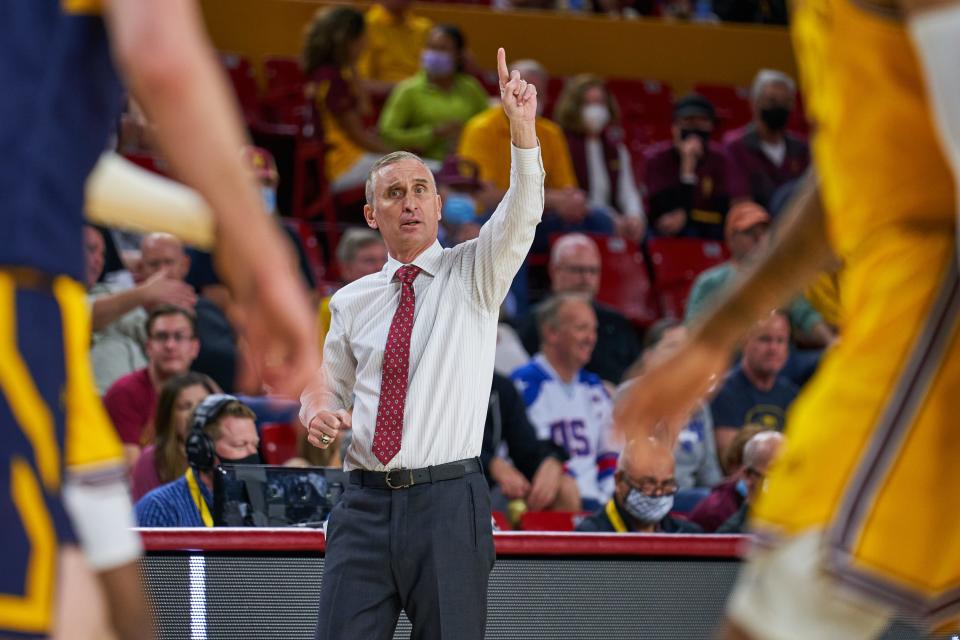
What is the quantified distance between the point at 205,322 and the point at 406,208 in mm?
3337

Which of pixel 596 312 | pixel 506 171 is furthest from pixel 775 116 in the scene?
pixel 596 312

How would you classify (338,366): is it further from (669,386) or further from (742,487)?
(669,386)

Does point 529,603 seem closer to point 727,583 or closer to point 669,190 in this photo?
point 727,583

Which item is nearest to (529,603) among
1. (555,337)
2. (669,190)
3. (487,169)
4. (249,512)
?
(249,512)

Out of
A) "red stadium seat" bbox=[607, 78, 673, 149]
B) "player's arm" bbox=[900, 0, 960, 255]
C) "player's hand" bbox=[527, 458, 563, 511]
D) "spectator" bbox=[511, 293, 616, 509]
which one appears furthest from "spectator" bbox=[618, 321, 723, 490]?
"player's arm" bbox=[900, 0, 960, 255]

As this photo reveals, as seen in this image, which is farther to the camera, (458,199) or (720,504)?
(458,199)

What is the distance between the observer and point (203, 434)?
6.34m

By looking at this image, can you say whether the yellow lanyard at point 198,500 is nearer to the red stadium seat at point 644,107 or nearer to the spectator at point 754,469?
the spectator at point 754,469

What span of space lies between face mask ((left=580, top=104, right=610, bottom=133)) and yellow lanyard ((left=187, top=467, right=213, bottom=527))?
5.73 m

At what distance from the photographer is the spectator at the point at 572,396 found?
26.1ft

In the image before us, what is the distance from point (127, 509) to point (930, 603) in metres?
1.16

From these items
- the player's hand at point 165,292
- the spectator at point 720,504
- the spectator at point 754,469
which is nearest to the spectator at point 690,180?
the spectator at point 754,469

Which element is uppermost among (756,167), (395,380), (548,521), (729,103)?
(729,103)

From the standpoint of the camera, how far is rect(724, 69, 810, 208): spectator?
11320 millimetres
